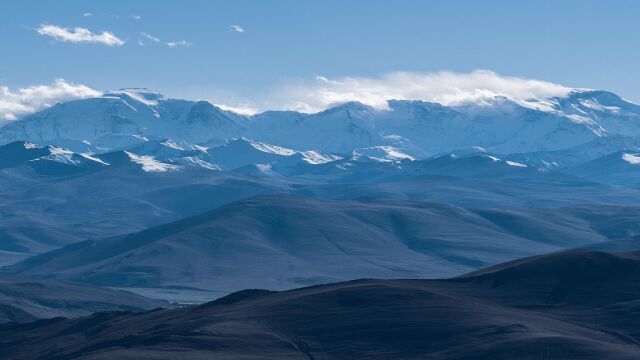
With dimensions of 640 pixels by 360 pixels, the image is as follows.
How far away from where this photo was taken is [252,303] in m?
147

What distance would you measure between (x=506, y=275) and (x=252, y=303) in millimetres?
25490

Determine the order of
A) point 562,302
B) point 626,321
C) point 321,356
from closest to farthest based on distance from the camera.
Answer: point 321,356, point 626,321, point 562,302

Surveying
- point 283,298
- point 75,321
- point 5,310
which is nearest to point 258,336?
point 283,298

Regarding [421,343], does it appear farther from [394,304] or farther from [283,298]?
[283,298]

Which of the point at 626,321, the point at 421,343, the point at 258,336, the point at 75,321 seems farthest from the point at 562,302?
the point at 75,321

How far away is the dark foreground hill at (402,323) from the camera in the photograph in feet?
410

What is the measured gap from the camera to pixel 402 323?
134 meters

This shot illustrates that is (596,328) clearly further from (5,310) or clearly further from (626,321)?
(5,310)

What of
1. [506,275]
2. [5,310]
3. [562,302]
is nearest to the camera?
[562,302]

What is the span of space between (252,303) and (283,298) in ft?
9.98

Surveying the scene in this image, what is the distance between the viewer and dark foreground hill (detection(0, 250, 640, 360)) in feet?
410

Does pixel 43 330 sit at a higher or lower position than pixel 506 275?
lower

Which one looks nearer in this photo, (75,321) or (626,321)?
(626,321)

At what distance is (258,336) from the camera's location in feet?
429
